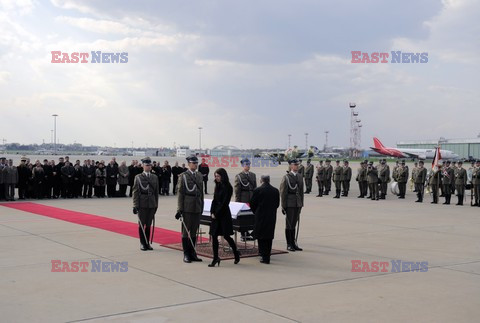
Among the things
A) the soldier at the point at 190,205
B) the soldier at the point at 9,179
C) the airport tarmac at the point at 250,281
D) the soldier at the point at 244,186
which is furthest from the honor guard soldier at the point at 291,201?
the soldier at the point at 9,179

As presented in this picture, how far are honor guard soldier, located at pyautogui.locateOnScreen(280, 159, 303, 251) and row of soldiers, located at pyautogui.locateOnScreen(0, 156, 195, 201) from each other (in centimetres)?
1244

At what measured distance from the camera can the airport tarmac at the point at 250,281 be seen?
19.2ft

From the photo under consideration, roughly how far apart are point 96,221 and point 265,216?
6621mm

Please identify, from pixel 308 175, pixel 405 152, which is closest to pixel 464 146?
pixel 405 152

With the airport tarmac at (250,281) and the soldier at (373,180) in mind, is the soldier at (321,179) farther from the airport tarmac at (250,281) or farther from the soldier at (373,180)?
the airport tarmac at (250,281)

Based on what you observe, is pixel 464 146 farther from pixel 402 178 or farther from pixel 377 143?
pixel 402 178

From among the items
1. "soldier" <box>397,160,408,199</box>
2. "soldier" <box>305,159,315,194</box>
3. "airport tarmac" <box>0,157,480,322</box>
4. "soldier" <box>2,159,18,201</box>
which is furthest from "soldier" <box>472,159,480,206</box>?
"soldier" <box>2,159,18,201</box>

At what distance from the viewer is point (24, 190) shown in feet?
67.9

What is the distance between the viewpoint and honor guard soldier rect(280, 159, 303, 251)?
10.1 metres

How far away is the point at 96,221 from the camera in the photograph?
45.9 feet

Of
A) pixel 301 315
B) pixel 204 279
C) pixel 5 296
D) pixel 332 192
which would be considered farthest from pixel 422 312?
pixel 332 192

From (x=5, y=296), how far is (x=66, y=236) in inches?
194

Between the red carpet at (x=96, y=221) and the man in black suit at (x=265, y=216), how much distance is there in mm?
2573

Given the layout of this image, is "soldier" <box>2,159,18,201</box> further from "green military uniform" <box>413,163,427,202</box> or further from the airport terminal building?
the airport terminal building
